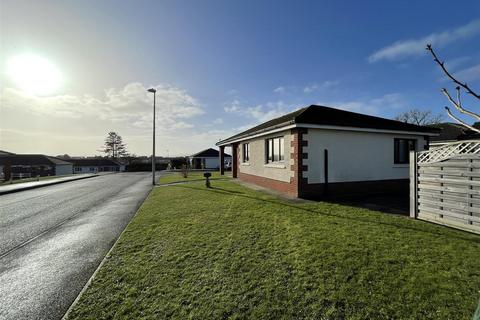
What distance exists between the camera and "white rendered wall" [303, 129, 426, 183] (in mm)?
10594

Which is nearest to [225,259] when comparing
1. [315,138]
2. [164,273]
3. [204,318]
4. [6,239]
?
[164,273]

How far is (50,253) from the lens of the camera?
17.6 ft

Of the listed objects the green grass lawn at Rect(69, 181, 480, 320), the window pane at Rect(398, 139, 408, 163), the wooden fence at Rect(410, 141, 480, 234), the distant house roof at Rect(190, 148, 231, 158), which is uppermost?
the distant house roof at Rect(190, 148, 231, 158)

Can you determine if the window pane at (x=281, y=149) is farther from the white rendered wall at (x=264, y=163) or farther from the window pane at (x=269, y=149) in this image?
the window pane at (x=269, y=149)

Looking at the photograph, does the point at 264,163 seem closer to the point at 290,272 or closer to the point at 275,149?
the point at 275,149

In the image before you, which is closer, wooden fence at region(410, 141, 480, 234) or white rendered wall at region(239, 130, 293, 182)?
wooden fence at region(410, 141, 480, 234)

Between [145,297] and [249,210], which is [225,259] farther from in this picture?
[249,210]

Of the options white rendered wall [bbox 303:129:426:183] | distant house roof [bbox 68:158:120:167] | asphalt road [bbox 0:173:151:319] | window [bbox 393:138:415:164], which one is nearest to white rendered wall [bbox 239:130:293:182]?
white rendered wall [bbox 303:129:426:183]

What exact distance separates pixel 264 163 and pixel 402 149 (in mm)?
7845

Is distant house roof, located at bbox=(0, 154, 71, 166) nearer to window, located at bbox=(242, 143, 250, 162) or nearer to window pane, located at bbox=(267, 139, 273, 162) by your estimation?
window, located at bbox=(242, 143, 250, 162)

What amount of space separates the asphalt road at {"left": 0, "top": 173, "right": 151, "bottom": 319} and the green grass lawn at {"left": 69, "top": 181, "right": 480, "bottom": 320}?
45cm

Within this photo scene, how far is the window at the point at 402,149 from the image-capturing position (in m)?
12.4

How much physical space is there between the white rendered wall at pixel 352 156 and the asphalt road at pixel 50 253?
27.4 feet

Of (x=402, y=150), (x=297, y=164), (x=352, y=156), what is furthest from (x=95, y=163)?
(x=402, y=150)
